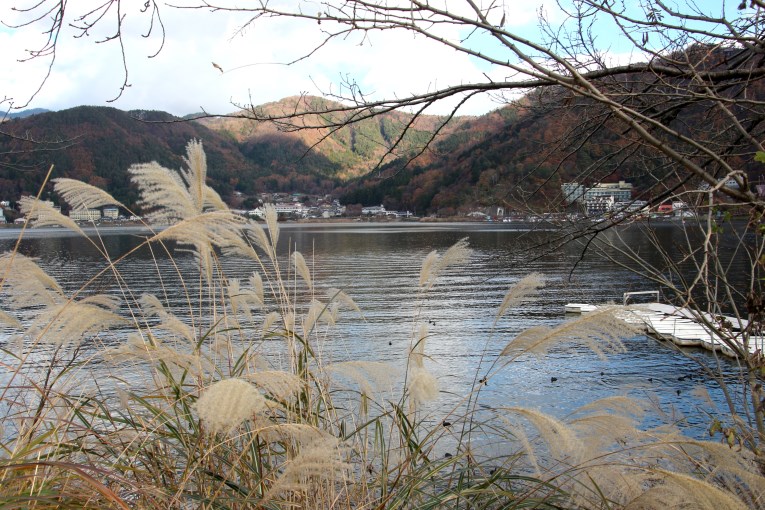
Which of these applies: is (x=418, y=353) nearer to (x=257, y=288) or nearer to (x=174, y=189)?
(x=257, y=288)

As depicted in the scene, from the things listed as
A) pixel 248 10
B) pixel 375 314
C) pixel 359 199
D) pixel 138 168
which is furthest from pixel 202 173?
pixel 359 199

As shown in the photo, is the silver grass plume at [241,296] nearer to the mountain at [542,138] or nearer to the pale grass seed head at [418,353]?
the mountain at [542,138]

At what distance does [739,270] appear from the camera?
29.6 m

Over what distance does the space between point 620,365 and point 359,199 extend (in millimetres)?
145371

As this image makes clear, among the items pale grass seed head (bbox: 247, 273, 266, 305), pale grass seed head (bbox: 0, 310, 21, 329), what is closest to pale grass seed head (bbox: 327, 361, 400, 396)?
pale grass seed head (bbox: 247, 273, 266, 305)

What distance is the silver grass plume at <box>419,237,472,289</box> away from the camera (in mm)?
3309

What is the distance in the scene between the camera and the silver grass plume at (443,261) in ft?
10.9

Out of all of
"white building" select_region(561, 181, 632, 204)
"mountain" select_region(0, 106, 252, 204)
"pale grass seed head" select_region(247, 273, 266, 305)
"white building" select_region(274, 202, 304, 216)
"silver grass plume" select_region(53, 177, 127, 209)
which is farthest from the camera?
"white building" select_region(274, 202, 304, 216)

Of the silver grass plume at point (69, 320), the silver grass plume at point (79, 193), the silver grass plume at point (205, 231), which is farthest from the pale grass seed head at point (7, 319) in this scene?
the silver grass plume at point (205, 231)

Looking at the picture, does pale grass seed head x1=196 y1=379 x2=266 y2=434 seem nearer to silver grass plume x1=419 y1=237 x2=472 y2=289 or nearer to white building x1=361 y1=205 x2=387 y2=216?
silver grass plume x1=419 y1=237 x2=472 y2=289

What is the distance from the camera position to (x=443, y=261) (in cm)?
334

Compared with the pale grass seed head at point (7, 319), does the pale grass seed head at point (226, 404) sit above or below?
above

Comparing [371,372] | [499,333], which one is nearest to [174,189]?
[371,372]

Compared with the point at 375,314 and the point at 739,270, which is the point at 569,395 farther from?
the point at 739,270
